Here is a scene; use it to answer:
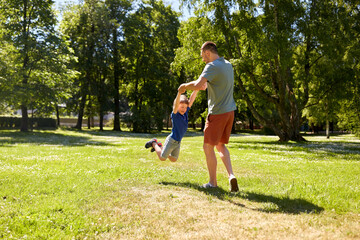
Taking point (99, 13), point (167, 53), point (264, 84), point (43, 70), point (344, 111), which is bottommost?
point (344, 111)

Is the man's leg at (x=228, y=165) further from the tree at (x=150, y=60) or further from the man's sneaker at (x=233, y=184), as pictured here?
the tree at (x=150, y=60)

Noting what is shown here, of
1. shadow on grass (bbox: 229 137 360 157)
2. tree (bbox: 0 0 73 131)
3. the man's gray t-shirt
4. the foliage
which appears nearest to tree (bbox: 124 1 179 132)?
tree (bbox: 0 0 73 131)

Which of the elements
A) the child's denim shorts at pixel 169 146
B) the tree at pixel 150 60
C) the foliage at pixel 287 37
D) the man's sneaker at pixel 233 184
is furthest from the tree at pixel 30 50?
the man's sneaker at pixel 233 184

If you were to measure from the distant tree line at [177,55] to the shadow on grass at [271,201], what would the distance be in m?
12.7

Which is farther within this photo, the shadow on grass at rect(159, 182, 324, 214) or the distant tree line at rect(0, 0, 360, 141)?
the distant tree line at rect(0, 0, 360, 141)

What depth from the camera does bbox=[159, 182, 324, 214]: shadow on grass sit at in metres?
4.48

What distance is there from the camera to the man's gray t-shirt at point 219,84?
540 cm

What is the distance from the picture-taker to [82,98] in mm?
39219

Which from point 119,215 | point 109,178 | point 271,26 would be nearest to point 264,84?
point 271,26

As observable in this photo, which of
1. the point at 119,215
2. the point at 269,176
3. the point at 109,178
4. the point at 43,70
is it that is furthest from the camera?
the point at 43,70

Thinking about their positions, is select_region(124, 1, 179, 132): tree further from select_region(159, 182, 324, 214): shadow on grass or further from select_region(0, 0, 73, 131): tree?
select_region(159, 182, 324, 214): shadow on grass

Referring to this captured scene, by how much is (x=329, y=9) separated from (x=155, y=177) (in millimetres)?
19940

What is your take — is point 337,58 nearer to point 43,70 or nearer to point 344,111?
point 344,111

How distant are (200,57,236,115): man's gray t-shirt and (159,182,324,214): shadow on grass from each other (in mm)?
1561
